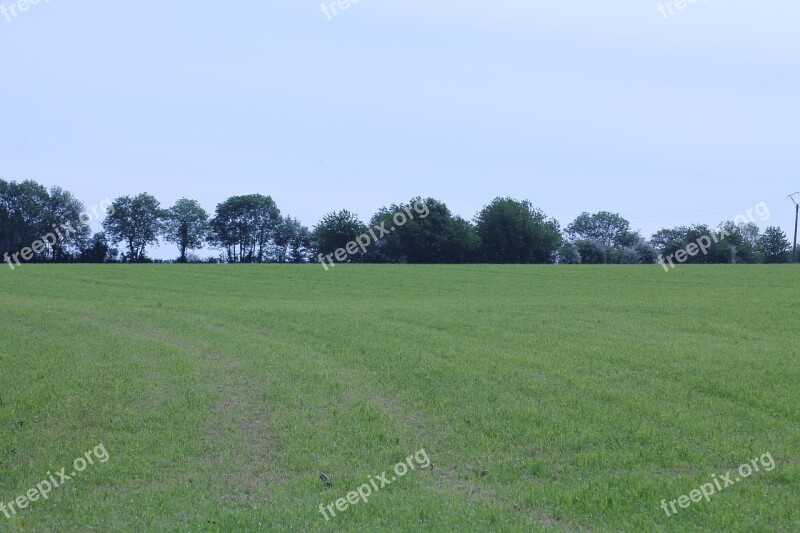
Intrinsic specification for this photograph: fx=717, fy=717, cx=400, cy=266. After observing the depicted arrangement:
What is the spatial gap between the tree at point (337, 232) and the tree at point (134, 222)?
24945 millimetres

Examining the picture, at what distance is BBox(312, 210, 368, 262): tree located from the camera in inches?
3844

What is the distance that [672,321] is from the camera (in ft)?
76.2

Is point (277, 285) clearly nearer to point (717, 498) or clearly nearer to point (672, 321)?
point (672, 321)

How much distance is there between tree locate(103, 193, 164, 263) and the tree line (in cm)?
14

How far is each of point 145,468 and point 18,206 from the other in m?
96.7

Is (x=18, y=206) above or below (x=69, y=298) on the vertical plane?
above

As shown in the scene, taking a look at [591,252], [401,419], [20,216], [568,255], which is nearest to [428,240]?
[568,255]

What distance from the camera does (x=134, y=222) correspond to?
336 feet

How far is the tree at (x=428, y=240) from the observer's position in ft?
329

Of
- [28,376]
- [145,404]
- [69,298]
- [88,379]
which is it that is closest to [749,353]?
[145,404]
